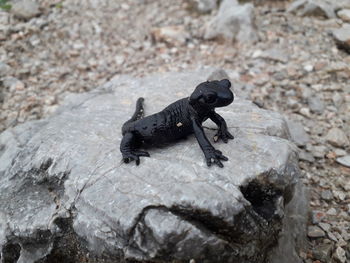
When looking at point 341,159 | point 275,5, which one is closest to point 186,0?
point 275,5

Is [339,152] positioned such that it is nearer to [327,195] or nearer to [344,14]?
[327,195]

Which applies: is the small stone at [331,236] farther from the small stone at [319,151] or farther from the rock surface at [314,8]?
the rock surface at [314,8]

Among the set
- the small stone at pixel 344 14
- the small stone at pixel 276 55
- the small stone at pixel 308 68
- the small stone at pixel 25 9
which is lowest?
the small stone at pixel 308 68

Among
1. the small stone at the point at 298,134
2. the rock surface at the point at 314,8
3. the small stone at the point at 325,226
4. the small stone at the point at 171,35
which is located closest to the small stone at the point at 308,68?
the small stone at the point at 298,134

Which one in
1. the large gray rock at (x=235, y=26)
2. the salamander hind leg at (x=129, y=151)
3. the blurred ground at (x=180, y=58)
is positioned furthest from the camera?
the large gray rock at (x=235, y=26)

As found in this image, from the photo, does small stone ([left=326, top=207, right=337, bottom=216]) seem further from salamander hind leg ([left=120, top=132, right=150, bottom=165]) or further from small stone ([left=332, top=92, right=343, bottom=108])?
salamander hind leg ([left=120, top=132, right=150, bottom=165])

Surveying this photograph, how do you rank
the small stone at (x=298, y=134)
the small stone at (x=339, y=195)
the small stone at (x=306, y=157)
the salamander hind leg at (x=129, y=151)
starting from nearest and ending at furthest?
the salamander hind leg at (x=129, y=151) → the small stone at (x=339, y=195) → the small stone at (x=306, y=157) → the small stone at (x=298, y=134)
